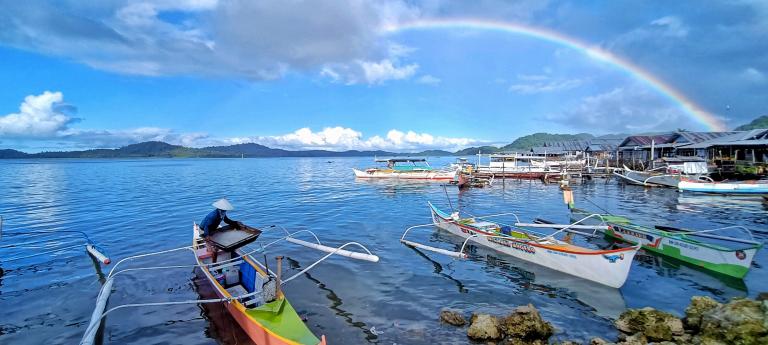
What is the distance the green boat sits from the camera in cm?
1365

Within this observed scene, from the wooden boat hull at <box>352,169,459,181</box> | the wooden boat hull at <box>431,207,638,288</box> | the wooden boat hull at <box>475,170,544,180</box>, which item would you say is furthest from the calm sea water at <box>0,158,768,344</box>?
the wooden boat hull at <box>352,169,459,181</box>

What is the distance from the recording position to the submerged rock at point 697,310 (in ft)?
32.1

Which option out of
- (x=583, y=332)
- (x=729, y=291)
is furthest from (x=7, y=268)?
(x=729, y=291)

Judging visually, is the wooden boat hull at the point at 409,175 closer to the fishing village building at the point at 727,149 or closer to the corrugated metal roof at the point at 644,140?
the fishing village building at the point at 727,149

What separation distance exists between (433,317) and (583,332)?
14.5ft

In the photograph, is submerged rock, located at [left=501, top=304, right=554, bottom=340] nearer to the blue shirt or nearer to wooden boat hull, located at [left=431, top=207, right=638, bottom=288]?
wooden boat hull, located at [left=431, top=207, right=638, bottom=288]

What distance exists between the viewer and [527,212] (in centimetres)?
3047

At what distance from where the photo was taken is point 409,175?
6156 cm

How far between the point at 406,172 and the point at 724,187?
135 feet

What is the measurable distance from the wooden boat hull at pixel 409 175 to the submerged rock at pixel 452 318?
1884 inches

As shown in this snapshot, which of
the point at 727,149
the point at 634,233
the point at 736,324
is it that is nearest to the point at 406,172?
the point at 634,233

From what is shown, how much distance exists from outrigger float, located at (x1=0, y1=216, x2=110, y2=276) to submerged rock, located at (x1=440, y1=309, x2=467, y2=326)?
1526 centimetres

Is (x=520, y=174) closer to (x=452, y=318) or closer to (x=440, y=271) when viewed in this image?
(x=440, y=271)

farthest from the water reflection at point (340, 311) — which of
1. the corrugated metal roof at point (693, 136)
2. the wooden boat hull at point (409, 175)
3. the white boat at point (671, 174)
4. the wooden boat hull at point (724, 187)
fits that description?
the corrugated metal roof at point (693, 136)
